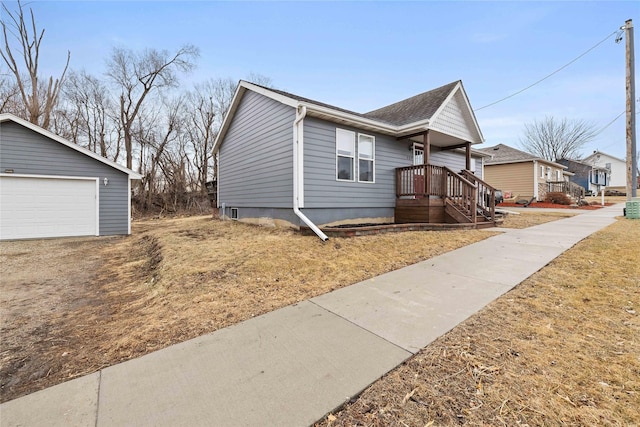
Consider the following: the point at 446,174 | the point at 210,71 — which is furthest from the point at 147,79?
the point at 446,174

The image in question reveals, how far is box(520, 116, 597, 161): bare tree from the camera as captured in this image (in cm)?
3381

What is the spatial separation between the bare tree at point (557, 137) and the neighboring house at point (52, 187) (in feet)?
152

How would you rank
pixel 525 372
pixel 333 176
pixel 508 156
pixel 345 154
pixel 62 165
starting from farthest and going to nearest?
pixel 508 156 < pixel 62 165 < pixel 345 154 < pixel 333 176 < pixel 525 372

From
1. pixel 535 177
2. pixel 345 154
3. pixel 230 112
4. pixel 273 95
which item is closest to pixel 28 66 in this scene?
pixel 230 112

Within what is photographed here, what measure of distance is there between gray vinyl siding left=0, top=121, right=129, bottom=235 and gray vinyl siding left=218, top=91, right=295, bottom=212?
402cm

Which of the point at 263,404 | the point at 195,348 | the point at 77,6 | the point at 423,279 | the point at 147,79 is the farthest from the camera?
the point at 147,79

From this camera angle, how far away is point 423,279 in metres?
4.00

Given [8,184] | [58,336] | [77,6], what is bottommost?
[58,336]

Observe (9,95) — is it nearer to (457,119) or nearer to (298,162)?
(298,162)

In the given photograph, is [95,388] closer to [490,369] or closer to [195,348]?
[195,348]

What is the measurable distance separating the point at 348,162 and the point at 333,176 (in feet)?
2.62

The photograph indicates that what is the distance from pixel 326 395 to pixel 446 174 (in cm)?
841

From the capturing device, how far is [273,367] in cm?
210

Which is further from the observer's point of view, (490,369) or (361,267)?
(361,267)
